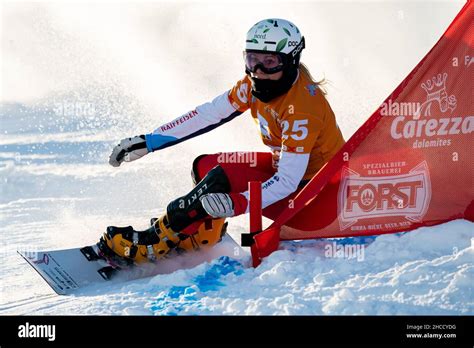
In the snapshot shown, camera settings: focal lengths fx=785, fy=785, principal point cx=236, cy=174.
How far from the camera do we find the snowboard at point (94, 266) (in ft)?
23.1

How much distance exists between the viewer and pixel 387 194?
6594 mm

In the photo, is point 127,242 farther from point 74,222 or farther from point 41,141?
point 41,141

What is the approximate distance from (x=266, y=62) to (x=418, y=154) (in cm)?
149

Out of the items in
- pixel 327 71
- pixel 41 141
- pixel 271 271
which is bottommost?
pixel 271 271

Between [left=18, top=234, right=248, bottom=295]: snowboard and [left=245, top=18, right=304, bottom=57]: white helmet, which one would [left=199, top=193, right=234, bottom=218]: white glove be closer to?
[left=18, top=234, right=248, bottom=295]: snowboard

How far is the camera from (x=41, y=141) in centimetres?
1498

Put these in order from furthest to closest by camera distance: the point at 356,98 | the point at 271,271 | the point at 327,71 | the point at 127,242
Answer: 1. the point at 327,71
2. the point at 356,98
3. the point at 127,242
4. the point at 271,271

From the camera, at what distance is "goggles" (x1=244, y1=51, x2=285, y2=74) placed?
21.7 ft

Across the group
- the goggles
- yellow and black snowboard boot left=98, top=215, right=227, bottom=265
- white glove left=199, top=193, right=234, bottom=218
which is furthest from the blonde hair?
yellow and black snowboard boot left=98, top=215, right=227, bottom=265

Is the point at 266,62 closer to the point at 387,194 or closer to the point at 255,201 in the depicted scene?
the point at 255,201

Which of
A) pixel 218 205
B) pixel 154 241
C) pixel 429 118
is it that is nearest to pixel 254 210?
pixel 218 205

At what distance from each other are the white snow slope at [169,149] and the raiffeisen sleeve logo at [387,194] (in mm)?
282

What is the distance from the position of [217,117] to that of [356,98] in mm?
6479
